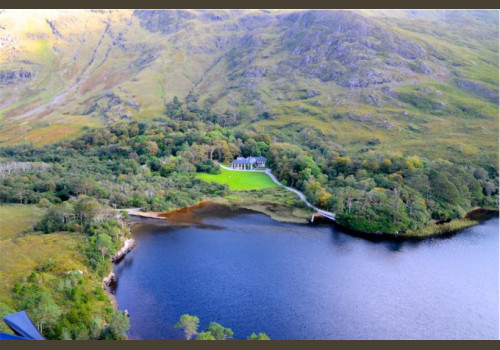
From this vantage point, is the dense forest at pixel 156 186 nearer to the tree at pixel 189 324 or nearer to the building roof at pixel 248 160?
the building roof at pixel 248 160

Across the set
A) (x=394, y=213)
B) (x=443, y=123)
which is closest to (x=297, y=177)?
(x=394, y=213)

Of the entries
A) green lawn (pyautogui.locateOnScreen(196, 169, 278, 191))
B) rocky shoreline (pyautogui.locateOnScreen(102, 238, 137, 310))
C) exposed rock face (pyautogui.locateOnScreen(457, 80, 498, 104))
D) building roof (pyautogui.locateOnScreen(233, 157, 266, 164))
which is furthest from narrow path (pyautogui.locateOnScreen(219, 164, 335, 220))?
exposed rock face (pyautogui.locateOnScreen(457, 80, 498, 104))

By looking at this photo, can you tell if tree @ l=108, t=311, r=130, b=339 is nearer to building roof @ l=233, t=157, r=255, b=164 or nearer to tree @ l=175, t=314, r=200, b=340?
tree @ l=175, t=314, r=200, b=340

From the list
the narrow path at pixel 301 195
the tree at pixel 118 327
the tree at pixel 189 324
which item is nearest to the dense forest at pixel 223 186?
the narrow path at pixel 301 195

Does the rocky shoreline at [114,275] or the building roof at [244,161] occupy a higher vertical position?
the building roof at [244,161]

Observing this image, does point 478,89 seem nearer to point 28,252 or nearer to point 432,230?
point 432,230

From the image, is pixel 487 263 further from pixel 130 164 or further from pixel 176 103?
pixel 176 103
